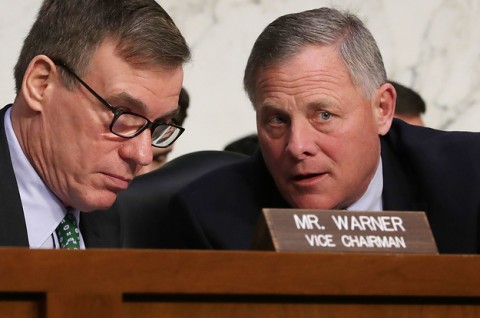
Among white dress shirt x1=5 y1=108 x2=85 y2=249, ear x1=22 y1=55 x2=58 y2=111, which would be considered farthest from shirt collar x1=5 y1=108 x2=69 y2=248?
ear x1=22 y1=55 x2=58 y2=111

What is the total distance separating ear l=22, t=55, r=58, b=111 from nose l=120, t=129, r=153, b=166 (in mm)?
181

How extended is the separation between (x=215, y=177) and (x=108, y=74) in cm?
64

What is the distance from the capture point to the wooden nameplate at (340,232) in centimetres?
188

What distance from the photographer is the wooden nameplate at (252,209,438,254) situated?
188cm

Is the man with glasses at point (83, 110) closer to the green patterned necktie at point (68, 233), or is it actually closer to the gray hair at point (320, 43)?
the green patterned necktie at point (68, 233)

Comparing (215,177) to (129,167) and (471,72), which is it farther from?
(471,72)

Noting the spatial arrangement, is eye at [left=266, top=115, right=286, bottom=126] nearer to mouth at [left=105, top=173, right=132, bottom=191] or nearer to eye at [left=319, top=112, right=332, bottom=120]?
eye at [left=319, top=112, right=332, bottom=120]

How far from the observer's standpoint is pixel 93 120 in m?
2.40

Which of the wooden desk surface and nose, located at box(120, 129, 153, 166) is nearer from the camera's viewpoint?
the wooden desk surface

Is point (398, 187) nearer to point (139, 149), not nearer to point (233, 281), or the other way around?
point (139, 149)

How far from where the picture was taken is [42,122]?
7.99 ft

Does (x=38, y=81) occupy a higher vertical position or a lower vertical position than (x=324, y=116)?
higher

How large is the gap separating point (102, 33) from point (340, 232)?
29.7 inches

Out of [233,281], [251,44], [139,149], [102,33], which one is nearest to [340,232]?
[233,281]
